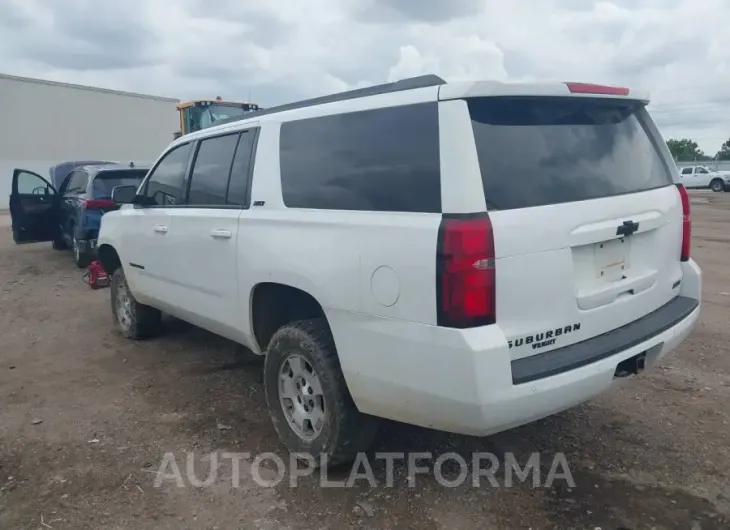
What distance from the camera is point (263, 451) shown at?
3.77 meters

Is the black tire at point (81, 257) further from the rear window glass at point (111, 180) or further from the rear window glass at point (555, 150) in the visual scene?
the rear window glass at point (555, 150)

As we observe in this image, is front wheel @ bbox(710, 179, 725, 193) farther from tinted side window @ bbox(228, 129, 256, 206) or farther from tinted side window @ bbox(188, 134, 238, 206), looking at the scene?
tinted side window @ bbox(228, 129, 256, 206)

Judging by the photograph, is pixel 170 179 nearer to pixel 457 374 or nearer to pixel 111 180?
pixel 457 374

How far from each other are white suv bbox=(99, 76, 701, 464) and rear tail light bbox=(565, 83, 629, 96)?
0.03 ft

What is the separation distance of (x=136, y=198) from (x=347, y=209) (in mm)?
2773

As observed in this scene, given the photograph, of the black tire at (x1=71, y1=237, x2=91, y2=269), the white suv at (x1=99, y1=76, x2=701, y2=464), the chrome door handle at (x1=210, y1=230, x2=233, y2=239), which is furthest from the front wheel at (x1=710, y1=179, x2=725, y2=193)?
the chrome door handle at (x1=210, y1=230, x2=233, y2=239)

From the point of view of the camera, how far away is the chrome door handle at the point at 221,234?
3938 mm

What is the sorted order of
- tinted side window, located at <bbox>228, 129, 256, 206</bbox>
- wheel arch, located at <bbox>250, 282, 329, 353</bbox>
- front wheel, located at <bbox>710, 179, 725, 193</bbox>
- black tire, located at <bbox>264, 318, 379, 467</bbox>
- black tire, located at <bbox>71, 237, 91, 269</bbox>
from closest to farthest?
black tire, located at <bbox>264, 318, 379, 467</bbox> < wheel arch, located at <bbox>250, 282, 329, 353</bbox> < tinted side window, located at <bbox>228, 129, 256, 206</bbox> < black tire, located at <bbox>71, 237, 91, 269</bbox> < front wheel, located at <bbox>710, 179, 725, 193</bbox>

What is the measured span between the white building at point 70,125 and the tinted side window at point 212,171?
1206 inches

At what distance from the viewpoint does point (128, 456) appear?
3.75 m

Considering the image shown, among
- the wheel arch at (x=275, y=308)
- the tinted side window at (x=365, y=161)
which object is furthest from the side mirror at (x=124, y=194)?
the tinted side window at (x=365, y=161)

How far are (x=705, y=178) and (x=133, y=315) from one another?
37.1 m

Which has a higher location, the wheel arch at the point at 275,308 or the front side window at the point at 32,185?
the front side window at the point at 32,185

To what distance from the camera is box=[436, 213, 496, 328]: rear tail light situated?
2.57 metres
